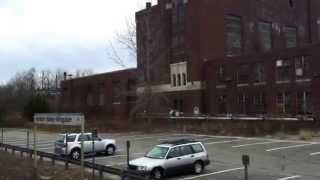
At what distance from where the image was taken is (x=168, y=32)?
86938 millimetres

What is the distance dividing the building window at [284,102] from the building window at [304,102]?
155 centimetres

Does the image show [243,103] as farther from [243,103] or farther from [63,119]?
[63,119]

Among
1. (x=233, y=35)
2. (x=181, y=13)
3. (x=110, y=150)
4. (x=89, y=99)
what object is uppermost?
(x=181, y=13)

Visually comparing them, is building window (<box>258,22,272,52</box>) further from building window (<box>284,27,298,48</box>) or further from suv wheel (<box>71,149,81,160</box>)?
suv wheel (<box>71,149,81,160</box>)

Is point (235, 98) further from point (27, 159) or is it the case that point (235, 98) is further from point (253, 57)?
point (27, 159)

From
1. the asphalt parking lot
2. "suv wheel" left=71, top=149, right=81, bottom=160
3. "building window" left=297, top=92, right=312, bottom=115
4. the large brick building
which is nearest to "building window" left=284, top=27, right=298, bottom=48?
the large brick building

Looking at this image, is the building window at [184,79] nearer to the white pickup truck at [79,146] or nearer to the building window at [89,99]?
the building window at [89,99]

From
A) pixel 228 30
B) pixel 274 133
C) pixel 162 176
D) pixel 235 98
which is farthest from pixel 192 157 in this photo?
pixel 228 30

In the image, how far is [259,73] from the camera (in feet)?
235

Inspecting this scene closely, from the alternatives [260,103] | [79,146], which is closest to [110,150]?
[79,146]

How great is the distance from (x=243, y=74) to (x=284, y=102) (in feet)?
25.8

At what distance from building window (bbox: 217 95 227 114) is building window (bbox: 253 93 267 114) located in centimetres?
556

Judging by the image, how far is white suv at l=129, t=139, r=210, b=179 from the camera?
2636 centimetres

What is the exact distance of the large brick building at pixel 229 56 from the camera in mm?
67438
